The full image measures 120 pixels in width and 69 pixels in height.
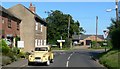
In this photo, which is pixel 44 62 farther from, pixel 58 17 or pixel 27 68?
pixel 58 17

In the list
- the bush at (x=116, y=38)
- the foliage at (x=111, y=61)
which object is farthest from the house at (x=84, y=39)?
the foliage at (x=111, y=61)

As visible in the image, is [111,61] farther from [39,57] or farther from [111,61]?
[39,57]

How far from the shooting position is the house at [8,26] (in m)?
44.7

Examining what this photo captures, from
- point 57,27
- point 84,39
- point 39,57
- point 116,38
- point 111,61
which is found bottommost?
point 111,61

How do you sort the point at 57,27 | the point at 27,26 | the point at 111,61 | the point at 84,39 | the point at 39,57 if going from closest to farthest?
the point at 111,61 → the point at 39,57 → the point at 27,26 → the point at 57,27 → the point at 84,39

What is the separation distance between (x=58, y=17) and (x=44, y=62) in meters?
78.7

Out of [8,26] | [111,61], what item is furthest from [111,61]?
[8,26]

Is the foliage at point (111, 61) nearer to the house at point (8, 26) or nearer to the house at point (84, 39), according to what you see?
the house at point (8, 26)

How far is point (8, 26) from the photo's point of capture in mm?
47875

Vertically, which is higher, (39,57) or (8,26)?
(8,26)

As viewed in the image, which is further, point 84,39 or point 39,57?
point 84,39

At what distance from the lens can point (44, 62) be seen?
2911cm

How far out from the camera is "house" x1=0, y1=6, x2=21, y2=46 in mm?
44725

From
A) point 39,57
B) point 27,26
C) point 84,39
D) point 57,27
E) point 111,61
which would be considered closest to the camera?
point 111,61
